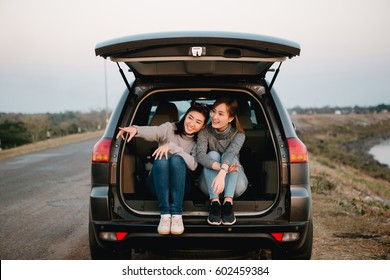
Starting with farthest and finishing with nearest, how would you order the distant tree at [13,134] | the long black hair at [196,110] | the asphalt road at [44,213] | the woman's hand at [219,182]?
1. the distant tree at [13,134]
2. the asphalt road at [44,213]
3. the long black hair at [196,110]
4. the woman's hand at [219,182]

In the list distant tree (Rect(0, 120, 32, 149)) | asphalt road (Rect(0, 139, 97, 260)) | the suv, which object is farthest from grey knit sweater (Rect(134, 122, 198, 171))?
distant tree (Rect(0, 120, 32, 149))

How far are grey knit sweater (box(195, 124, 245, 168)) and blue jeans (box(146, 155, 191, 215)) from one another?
21cm

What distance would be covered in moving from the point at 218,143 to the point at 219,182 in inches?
21.8

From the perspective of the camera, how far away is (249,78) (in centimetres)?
443

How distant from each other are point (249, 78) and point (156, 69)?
0.81 metres

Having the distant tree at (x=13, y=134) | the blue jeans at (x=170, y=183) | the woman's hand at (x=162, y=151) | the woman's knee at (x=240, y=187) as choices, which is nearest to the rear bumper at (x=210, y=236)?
the blue jeans at (x=170, y=183)

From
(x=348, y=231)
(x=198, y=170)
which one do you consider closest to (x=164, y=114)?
(x=198, y=170)

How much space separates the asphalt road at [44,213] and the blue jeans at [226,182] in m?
1.70

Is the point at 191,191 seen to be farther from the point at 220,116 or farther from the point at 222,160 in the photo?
the point at 220,116

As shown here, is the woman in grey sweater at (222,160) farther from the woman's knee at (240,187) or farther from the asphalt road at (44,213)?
the asphalt road at (44,213)

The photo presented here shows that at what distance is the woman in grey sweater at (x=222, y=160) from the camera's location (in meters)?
4.04

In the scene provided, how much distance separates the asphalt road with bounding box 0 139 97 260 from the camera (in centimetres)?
564

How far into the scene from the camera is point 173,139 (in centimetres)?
454

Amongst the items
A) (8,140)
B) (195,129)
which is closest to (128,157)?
(195,129)
